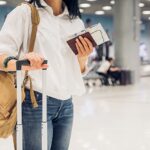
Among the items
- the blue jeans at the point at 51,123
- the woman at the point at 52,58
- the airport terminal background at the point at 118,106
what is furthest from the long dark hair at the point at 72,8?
the airport terminal background at the point at 118,106

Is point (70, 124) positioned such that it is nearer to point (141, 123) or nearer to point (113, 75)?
point (141, 123)

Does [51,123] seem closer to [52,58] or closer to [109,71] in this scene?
[52,58]

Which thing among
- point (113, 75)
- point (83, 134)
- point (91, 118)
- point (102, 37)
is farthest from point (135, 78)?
point (102, 37)

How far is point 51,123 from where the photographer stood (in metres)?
1.88

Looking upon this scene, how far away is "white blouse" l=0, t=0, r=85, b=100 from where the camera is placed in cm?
180

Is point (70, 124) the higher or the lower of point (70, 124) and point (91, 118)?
the higher

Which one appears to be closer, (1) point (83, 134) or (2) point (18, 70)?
(2) point (18, 70)

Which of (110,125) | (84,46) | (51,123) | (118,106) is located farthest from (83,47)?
(118,106)

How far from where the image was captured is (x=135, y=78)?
14562 mm

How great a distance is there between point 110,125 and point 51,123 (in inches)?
177

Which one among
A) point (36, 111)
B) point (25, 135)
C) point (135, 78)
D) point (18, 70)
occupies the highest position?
point (18, 70)

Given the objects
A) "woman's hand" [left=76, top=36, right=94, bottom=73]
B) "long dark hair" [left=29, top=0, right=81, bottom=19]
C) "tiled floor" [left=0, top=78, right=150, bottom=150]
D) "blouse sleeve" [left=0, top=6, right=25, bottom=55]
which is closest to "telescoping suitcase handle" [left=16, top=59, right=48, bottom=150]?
"blouse sleeve" [left=0, top=6, right=25, bottom=55]

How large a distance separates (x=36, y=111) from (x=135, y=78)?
13.0 m

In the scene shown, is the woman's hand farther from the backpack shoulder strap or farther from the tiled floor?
the tiled floor
